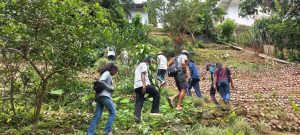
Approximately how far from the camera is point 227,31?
31.0m

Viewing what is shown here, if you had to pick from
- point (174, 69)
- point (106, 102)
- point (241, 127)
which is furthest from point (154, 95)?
point (174, 69)

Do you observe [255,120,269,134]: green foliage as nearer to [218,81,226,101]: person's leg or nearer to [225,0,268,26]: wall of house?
[218,81,226,101]: person's leg

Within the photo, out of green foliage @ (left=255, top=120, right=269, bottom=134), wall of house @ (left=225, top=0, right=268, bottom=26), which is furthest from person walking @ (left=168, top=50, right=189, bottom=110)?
wall of house @ (left=225, top=0, right=268, bottom=26)

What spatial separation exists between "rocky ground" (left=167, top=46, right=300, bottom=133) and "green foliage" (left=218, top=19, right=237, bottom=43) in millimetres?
5060

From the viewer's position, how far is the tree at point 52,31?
690cm

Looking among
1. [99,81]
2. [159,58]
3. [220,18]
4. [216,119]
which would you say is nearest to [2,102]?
[99,81]

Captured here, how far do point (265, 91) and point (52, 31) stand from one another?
9044mm

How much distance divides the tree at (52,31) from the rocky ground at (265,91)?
3.71 metres

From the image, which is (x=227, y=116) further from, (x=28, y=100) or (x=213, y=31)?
(x=213, y=31)

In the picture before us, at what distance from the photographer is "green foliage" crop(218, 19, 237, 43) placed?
99.9 feet

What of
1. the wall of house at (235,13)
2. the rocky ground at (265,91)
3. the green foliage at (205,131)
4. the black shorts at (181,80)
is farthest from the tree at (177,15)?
the green foliage at (205,131)

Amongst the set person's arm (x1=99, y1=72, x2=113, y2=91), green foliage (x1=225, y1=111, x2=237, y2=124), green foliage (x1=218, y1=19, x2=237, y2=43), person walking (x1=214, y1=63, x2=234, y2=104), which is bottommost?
green foliage (x1=225, y1=111, x2=237, y2=124)

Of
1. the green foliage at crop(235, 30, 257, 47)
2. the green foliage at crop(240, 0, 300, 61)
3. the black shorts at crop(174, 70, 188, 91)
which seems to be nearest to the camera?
the black shorts at crop(174, 70, 188, 91)

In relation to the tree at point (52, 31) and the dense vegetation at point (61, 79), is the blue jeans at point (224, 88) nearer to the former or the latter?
the dense vegetation at point (61, 79)
